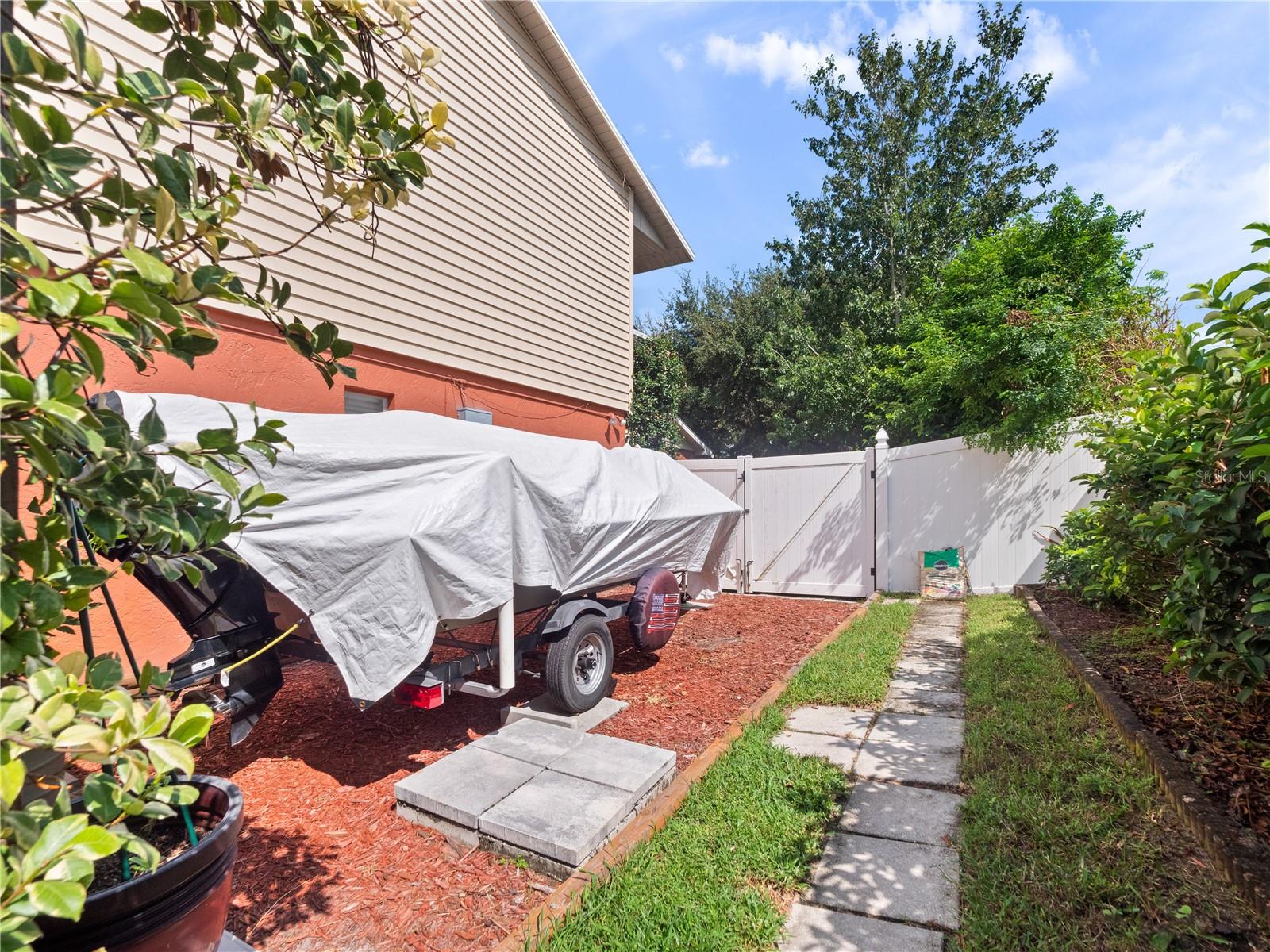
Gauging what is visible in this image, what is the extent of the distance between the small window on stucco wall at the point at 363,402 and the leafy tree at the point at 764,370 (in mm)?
15258

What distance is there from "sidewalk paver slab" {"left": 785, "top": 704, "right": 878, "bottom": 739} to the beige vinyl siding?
551 centimetres

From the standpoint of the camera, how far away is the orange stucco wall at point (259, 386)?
480 centimetres

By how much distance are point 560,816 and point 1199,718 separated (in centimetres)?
384

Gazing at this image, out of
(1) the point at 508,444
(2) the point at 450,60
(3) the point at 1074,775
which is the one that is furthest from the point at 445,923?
(2) the point at 450,60

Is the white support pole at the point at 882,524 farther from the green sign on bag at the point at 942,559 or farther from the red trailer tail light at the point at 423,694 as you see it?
the red trailer tail light at the point at 423,694

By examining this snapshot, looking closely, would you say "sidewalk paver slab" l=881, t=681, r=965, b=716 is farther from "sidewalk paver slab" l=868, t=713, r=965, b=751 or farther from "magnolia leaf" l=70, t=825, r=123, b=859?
"magnolia leaf" l=70, t=825, r=123, b=859

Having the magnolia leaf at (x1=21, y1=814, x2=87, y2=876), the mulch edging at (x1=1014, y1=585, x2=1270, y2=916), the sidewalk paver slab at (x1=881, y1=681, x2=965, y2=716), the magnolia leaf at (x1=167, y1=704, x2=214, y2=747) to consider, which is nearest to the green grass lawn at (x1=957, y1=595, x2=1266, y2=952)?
the mulch edging at (x1=1014, y1=585, x2=1270, y2=916)

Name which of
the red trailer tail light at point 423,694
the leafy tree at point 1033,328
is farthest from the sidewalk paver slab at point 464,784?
the leafy tree at point 1033,328

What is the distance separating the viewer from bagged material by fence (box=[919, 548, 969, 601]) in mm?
9734

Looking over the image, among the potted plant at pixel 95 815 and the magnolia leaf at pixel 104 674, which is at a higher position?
the magnolia leaf at pixel 104 674

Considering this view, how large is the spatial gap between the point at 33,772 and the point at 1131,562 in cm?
570

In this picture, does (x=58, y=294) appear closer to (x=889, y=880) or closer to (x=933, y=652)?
(x=889, y=880)

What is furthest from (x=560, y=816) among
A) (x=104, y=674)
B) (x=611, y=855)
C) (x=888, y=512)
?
(x=888, y=512)

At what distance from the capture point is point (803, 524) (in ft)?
36.0
